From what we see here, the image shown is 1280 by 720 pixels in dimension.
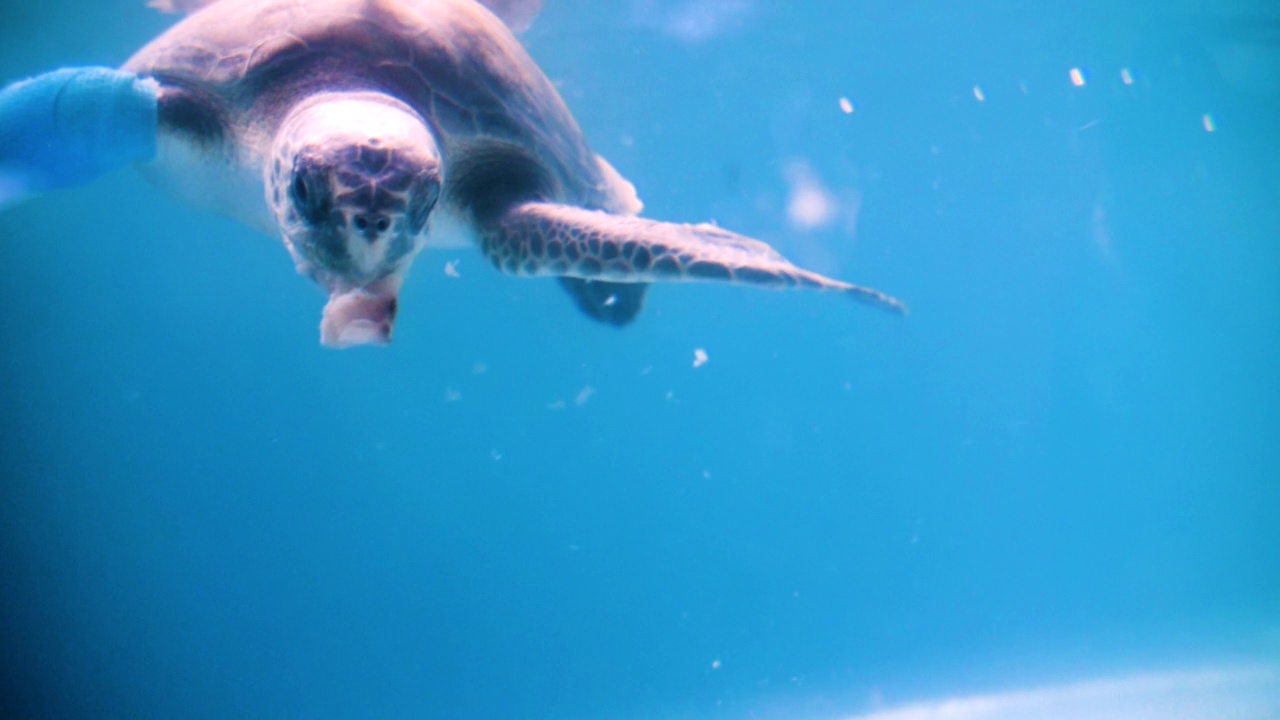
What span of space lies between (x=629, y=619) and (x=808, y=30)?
6742 millimetres

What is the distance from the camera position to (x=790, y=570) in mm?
6801

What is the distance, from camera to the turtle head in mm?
1863

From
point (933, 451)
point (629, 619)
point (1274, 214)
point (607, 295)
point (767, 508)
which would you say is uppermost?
point (1274, 214)

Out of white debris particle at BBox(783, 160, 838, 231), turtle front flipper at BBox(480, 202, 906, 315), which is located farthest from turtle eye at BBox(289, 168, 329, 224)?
white debris particle at BBox(783, 160, 838, 231)

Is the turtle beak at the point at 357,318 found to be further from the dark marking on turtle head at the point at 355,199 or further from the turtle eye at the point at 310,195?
the turtle eye at the point at 310,195

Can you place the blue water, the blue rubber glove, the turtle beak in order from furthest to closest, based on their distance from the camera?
the blue water → the blue rubber glove → the turtle beak

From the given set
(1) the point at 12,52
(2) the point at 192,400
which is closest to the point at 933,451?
(2) the point at 192,400

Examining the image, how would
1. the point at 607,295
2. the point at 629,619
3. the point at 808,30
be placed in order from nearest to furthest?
the point at 607,295
the point at 629,619
the point at 808,30

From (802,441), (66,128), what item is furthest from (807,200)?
(66,128)

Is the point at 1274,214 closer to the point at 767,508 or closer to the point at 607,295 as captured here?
the point at 767,508

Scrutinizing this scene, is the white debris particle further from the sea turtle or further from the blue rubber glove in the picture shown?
the blue rubber glove

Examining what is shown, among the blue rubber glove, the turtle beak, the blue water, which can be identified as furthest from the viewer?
the blue water

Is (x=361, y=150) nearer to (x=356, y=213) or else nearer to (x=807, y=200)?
(x=356, y=213)

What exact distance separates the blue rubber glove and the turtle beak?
4.42 ft
